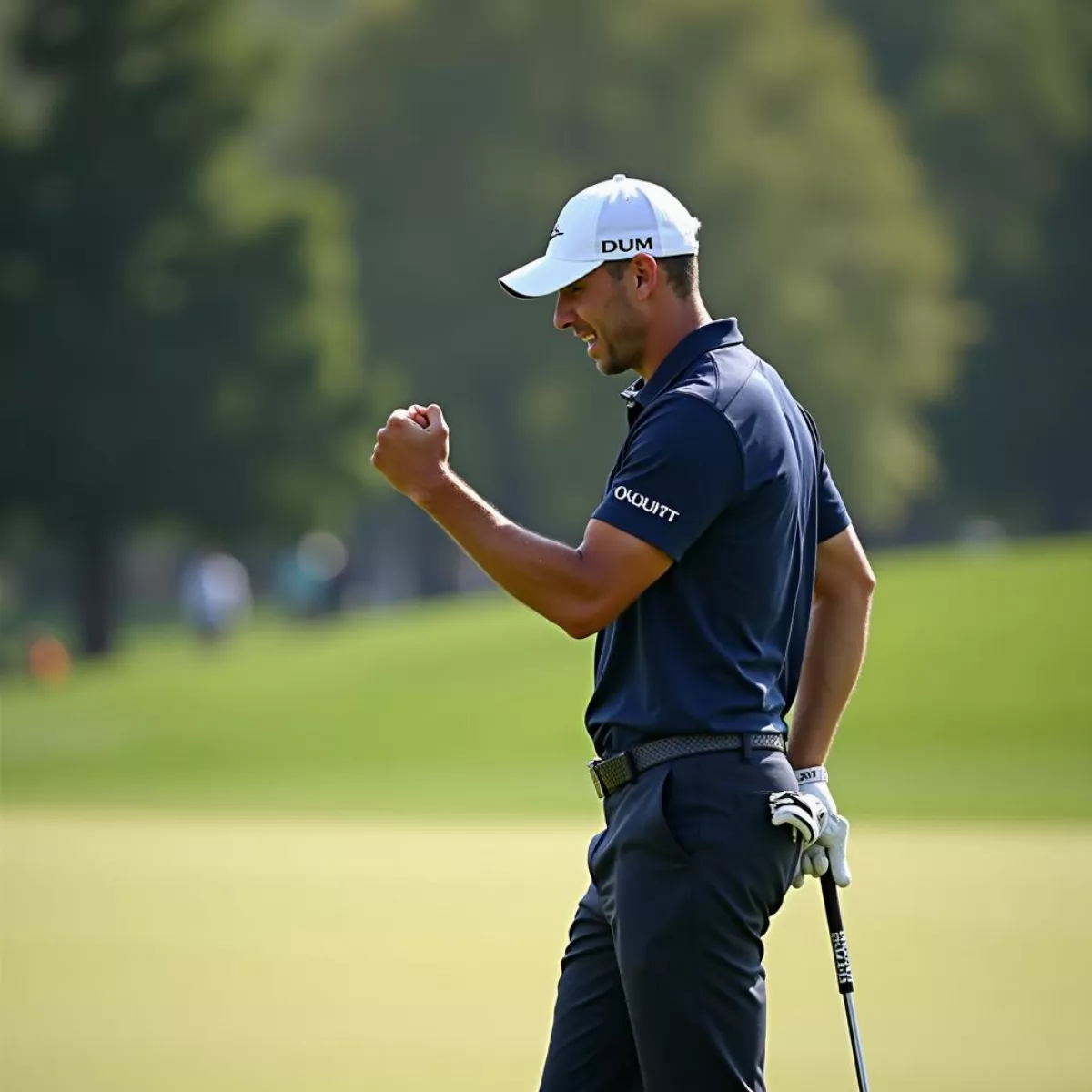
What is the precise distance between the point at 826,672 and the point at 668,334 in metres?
0.87

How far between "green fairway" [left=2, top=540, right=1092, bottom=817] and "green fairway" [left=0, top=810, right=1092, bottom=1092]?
4.47 meters

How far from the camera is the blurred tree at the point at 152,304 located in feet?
138

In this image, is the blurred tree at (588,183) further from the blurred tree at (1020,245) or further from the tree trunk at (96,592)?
the tree trunk at (96,592)

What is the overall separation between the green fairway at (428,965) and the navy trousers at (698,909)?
9.38ft

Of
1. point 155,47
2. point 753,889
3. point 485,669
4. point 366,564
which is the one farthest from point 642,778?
point 366,564

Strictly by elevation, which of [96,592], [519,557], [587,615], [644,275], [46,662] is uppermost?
[96,592]

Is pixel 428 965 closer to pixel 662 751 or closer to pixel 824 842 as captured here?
pixel 824 842

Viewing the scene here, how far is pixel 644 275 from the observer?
4.59 meters

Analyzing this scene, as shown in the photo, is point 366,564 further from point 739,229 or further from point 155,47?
point 155,47

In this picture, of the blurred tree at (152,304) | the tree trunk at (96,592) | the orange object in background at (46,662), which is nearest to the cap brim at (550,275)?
the orange object in background at (46,662)

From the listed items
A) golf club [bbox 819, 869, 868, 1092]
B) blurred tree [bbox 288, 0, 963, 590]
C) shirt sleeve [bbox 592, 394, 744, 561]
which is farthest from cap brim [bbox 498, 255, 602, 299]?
blurred tree [bbox 288, 0, 963, 590]

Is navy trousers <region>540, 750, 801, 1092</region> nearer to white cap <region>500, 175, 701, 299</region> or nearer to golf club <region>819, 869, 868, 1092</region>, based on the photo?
golf club <region>819, 869, 868, 1092</region>

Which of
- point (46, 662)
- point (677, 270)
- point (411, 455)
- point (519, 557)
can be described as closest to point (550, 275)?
point (677, 270)

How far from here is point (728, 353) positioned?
4547 millimetres
